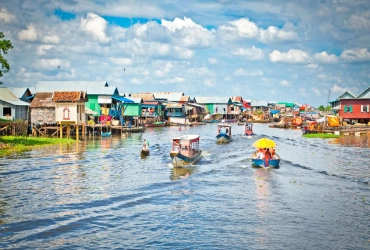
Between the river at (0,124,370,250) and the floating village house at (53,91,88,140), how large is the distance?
12327 millimetres

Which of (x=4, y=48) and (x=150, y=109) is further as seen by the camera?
(x=150, y=109)

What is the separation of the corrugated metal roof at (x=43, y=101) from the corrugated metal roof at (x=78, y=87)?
10623mm

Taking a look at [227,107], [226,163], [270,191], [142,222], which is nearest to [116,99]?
[226,163]

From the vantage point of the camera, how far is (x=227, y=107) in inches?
4400

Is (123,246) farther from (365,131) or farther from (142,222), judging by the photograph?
(365,131)

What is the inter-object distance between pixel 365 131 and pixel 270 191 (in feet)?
141

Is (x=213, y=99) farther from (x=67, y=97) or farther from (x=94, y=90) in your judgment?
(x=67, y=97)

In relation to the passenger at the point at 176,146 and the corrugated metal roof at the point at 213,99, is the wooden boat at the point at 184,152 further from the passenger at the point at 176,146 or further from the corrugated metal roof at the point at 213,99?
the corrugated metal roof at the point at 213,99

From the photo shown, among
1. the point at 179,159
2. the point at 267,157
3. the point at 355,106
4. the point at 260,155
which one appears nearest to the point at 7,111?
the point at 179,159

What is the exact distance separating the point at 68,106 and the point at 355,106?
44802 millimetres

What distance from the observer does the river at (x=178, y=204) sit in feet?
47.2

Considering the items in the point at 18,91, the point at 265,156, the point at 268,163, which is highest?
the point at 18,91

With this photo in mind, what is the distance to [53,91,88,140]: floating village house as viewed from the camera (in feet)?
143

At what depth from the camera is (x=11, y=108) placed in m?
47.4
